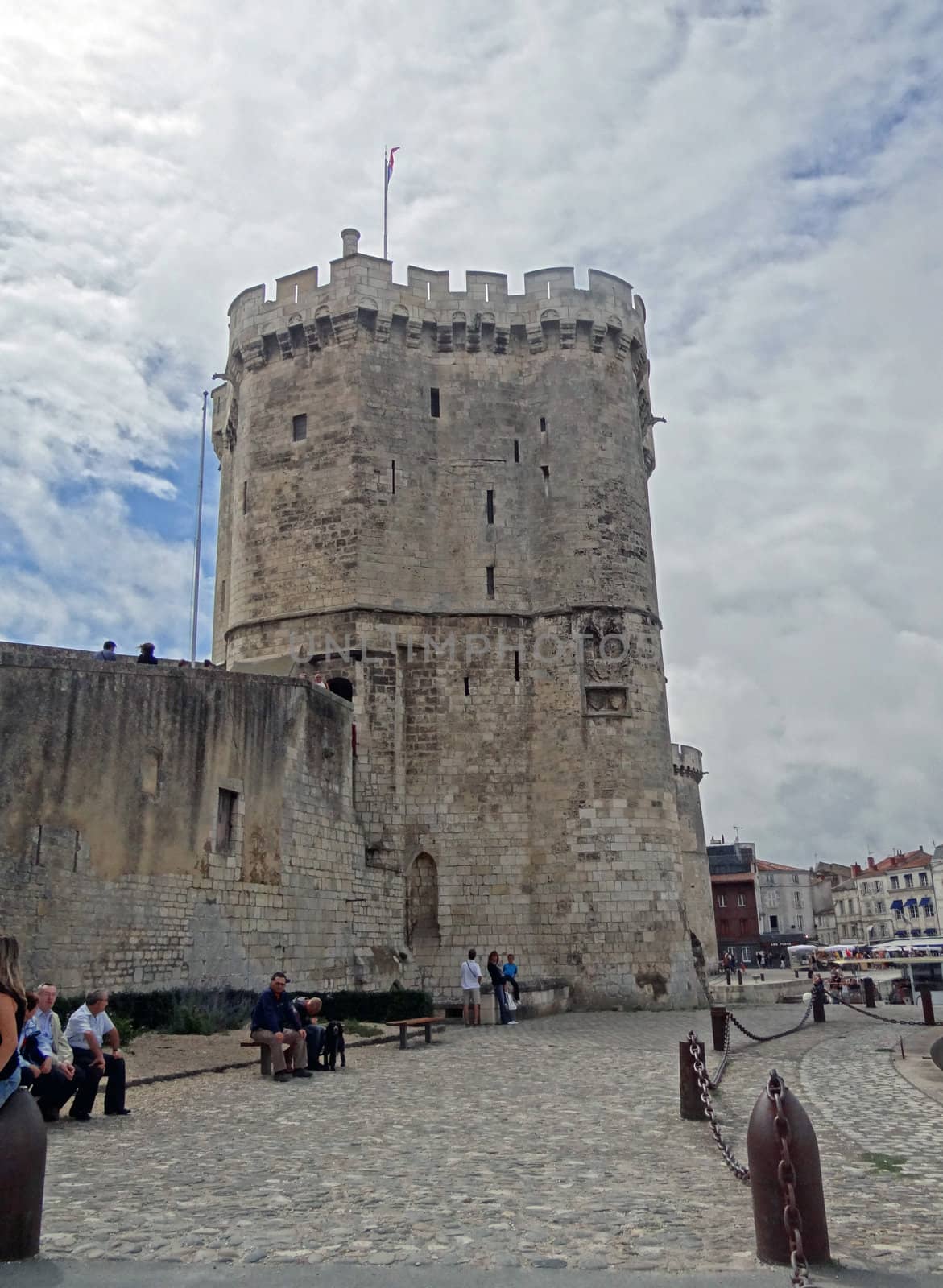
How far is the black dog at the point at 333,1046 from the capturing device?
452 inches

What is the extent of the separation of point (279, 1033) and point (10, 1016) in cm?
660

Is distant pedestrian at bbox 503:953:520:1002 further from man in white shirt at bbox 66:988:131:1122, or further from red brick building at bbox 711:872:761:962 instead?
red brick building at bbox 711:872:761:962

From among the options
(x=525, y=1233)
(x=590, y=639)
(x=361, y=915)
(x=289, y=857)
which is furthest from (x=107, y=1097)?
(x=590, y=639)

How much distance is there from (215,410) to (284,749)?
50.9 ft

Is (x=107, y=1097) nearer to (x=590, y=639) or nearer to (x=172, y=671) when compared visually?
(x=172, y=671)

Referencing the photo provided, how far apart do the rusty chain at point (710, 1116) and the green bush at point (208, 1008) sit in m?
7.13

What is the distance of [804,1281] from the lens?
3.83 metres

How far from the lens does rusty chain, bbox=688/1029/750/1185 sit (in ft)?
18.7

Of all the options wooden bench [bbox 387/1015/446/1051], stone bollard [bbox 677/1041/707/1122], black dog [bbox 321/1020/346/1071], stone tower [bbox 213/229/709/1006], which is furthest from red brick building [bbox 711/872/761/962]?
stone bollard [bbox 677/1041/707/1122]

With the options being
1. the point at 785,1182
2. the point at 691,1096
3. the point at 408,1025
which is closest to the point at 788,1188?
the point at 785,1182

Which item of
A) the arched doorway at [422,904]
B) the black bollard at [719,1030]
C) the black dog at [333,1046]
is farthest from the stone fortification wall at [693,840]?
the black dog at [333,1046]

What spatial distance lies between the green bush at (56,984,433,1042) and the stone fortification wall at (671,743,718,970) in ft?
58.4

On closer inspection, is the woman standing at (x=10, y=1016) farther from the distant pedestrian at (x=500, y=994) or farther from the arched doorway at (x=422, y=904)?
the arched doorway at (x=422, y=904)

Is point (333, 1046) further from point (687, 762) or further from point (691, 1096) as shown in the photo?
point (687, 762)
